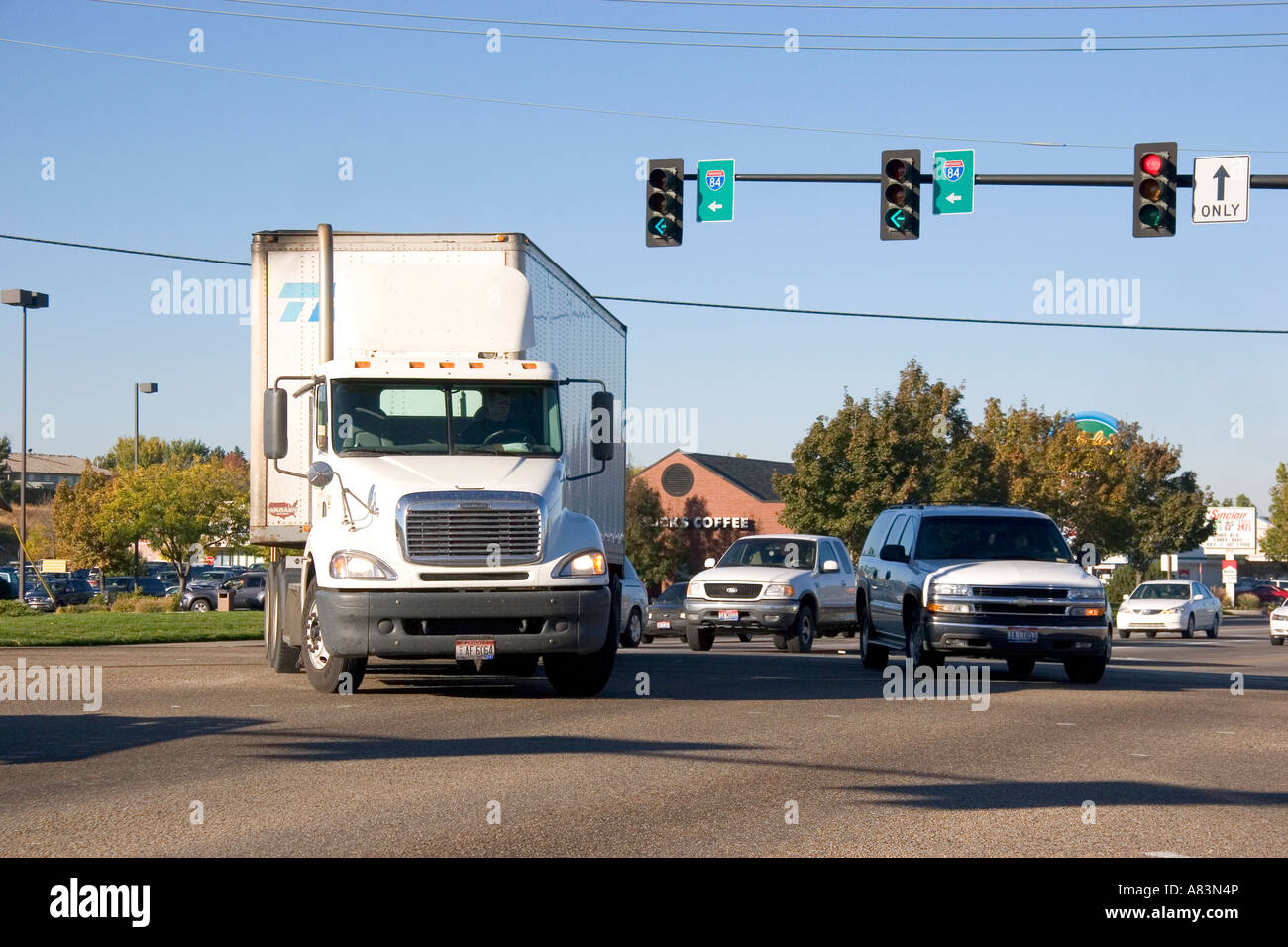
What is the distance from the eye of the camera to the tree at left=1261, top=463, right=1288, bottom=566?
10819cm

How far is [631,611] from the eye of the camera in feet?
93.0

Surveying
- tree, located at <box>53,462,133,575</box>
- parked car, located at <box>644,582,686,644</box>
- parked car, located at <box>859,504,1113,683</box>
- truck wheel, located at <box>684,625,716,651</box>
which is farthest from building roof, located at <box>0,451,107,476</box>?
parked car, located at <box>859,504,1113,683</box>

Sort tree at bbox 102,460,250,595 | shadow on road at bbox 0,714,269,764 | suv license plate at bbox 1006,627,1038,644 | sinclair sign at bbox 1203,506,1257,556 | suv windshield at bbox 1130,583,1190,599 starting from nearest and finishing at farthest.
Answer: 1. shadow on road at bbox 0,714,269,764
2. suv license plate at bbox 1006,627,1038,644
3. suv windshield at bbox 1130,583,1190,599
4. tree at bbox 102,460,250,595
5. sinclair sign at bbox 1203,506,1257,556

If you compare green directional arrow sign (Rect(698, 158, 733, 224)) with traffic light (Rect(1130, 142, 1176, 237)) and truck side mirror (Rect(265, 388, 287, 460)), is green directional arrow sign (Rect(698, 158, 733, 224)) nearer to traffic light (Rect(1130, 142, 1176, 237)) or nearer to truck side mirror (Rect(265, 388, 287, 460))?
traffic light (Rect(1130, 142, 1176, 237))

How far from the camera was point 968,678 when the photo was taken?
1833cm

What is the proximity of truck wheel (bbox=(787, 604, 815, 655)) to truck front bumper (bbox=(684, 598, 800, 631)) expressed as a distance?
0.74 feet

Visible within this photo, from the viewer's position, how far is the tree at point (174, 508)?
57375 millimetres

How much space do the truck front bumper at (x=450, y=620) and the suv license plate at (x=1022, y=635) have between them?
219 inches

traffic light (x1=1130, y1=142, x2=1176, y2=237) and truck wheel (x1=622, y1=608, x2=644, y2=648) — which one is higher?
traffic light (x1=1130, y1=142, x2=1176, y2=237)

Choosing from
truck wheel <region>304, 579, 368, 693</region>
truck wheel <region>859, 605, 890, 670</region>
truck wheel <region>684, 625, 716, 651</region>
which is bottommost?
truck wheel <region>684, 625, 716, 651</region>

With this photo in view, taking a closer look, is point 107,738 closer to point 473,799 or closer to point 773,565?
point 473,799

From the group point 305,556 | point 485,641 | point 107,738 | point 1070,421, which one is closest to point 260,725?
point 107,738

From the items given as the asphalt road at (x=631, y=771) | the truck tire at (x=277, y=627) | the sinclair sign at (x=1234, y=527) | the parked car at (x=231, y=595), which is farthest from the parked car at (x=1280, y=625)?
the sinclair sign at (x=1234, y=527)

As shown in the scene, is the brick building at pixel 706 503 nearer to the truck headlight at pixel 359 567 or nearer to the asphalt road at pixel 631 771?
the asphalt road at pixel 631 771
